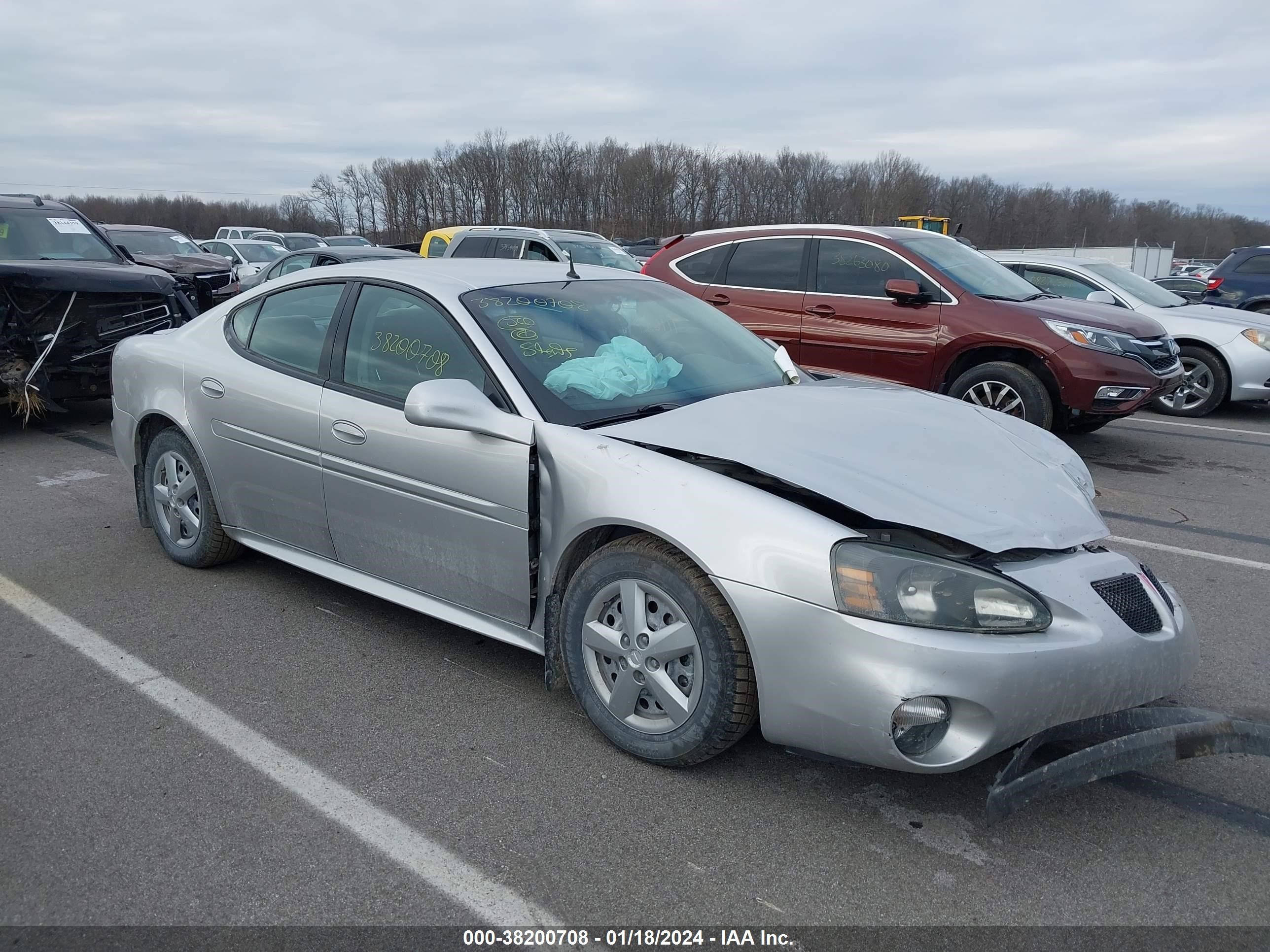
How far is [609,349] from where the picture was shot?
3664 mm

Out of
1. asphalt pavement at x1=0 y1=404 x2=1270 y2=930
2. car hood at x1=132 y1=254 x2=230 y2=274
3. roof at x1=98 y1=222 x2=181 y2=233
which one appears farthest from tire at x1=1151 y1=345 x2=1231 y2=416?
roof at x1=98 y1=222 x2=181 y2=233

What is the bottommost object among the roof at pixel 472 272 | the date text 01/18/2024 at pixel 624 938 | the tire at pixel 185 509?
the date text 01/18/2024 at pixel 624 938

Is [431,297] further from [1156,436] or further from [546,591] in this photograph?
[1156,436]

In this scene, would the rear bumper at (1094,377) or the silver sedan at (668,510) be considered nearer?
the silver sedan at (668,510)

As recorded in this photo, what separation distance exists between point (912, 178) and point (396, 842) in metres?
79.3

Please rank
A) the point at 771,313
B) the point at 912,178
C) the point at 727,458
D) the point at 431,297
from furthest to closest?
the point at 912,178, the point at 771,313, the point at 431,297, the point at 727,458

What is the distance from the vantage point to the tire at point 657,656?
2752mm

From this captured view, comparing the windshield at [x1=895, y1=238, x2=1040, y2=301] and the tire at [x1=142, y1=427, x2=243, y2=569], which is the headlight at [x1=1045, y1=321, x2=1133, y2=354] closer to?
the windshield at [x1=895, y1=238, x2=1040, y2=301]

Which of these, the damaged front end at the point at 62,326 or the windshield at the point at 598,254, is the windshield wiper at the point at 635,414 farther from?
the windshield at the point at 598,254

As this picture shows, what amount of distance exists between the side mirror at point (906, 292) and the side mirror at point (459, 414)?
5.02 meters

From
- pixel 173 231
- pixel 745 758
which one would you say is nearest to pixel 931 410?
pixel 745 758

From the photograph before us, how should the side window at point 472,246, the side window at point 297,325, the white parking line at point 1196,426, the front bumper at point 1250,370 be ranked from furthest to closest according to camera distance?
the side window at point 472,246 < the front bumper at point 1250,370 < the white parking line at point 1196,426 < the side window at point 297,325

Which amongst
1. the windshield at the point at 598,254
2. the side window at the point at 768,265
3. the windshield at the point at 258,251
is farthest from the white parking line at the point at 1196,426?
the windshield at the point at 258,251

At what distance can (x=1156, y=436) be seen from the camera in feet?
28.8
